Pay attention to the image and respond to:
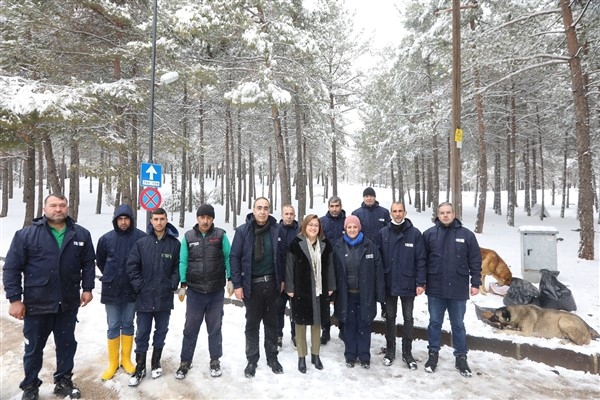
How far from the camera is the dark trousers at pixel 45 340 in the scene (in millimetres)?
3510

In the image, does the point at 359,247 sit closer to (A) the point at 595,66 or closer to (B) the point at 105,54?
(B) the point at 105,54

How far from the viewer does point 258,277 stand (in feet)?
13.8

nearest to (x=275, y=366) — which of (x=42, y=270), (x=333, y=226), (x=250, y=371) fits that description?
(x=250, y=371)

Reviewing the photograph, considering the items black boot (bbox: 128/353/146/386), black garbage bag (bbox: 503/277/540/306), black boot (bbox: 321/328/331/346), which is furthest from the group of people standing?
black garbage bag (bbox: 503/277/540/306)

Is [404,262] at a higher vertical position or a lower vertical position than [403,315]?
higher

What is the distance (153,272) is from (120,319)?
0.78 meters

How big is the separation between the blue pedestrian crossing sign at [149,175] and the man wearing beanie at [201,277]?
17.8ft

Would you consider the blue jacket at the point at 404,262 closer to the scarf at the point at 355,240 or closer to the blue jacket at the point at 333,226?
the scarf at the point at 355,240

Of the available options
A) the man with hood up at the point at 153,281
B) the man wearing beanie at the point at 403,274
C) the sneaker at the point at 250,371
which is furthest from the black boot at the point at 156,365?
the man wearing beanie at the point at 403,274

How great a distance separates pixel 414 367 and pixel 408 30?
1969cm

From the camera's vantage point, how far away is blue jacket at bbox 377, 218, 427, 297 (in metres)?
4.41

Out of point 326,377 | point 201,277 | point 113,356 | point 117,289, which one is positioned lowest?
point 326,377

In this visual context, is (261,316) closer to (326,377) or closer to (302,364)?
(302,364)

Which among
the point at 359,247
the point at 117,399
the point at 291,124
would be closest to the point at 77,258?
the point at 117,399
